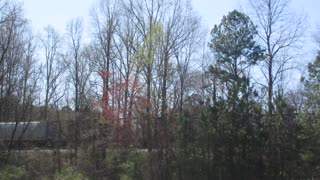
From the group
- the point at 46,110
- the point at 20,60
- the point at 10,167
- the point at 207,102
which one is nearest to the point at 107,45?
the point at 20,60

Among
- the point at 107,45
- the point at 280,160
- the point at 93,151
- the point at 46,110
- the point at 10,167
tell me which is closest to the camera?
the point at 280,160

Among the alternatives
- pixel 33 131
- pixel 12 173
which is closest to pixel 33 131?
pixel 33 131

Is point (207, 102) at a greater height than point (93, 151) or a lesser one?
greater

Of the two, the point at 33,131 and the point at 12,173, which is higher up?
the point at 33,131

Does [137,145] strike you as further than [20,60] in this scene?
No

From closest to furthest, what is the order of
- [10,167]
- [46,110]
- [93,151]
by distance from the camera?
1. [93,151]
2. [10,167]
3. [46,110]

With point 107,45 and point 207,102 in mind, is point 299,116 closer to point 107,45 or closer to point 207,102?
point 207,102

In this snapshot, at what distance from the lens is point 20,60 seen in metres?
45.8

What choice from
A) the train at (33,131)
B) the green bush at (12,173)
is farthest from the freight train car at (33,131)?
the green bush at (12,173)

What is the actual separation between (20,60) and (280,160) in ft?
112

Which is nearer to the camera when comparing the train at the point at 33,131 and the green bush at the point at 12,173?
the green bush at the point at 12,173

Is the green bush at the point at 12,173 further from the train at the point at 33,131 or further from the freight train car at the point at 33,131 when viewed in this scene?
the freight train car at the point at 33,131

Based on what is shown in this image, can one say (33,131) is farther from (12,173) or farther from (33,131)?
(12,173)

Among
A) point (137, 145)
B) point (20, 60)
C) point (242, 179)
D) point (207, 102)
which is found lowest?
point (242, 179)
